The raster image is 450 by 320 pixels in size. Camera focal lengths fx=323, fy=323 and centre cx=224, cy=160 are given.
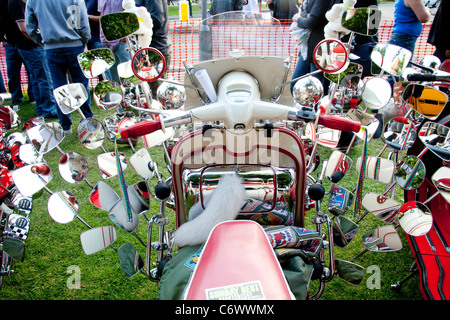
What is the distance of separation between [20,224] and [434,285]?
217 cm

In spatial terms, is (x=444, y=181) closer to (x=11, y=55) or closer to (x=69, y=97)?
(x=69, y=97)

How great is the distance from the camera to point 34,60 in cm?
419

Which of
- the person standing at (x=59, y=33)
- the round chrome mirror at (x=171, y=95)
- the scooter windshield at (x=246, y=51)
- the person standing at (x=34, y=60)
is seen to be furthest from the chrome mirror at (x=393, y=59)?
the person standing at (x=34, y=60)

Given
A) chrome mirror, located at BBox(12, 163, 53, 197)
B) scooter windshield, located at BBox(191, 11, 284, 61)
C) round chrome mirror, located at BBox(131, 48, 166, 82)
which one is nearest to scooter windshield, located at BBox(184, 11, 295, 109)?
scooter windshield, located at BBox(191, 11, 284, 61)

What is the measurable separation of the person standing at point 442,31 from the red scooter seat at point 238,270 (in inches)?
129

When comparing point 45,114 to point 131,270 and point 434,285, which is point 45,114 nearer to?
point 131,270

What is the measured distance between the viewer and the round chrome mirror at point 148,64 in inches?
54.6

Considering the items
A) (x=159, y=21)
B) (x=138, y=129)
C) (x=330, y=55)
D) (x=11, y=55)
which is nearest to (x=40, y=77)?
(x=11, y=55)

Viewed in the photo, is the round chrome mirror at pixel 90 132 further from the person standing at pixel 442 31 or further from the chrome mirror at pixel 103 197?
the person standing at pixel 442 31

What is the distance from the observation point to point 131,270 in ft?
4.66

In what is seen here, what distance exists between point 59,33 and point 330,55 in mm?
3168
